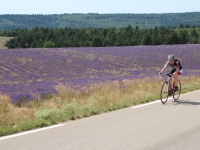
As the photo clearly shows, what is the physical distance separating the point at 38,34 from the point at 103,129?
4939 inches

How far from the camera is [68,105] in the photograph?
985 centimetres

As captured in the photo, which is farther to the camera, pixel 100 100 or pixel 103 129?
pixel 100 100

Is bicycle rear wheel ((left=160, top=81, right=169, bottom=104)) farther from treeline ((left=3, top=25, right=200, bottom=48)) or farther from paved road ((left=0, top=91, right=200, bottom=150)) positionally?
treeline ((left=3, top=25, right=200, bottom=48))

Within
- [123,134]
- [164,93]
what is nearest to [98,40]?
[164,93]

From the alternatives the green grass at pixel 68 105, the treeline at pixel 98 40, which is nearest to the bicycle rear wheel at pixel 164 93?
the green grass at pixel 68 105

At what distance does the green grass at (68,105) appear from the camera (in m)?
8.44

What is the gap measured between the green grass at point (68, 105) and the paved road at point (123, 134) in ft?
1.55

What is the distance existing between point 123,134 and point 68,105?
284cm

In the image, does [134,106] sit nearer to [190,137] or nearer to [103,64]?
[190,137]

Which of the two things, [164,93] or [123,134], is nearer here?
[123,134]

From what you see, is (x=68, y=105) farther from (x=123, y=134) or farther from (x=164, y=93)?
(x=164, y=93)

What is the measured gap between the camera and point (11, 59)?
38406mm

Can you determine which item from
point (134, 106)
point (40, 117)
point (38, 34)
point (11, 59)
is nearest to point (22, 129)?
point (40, 117)

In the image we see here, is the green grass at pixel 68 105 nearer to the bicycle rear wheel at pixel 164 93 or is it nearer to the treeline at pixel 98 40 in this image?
the bicycle rear wheel at pixel 164 93
